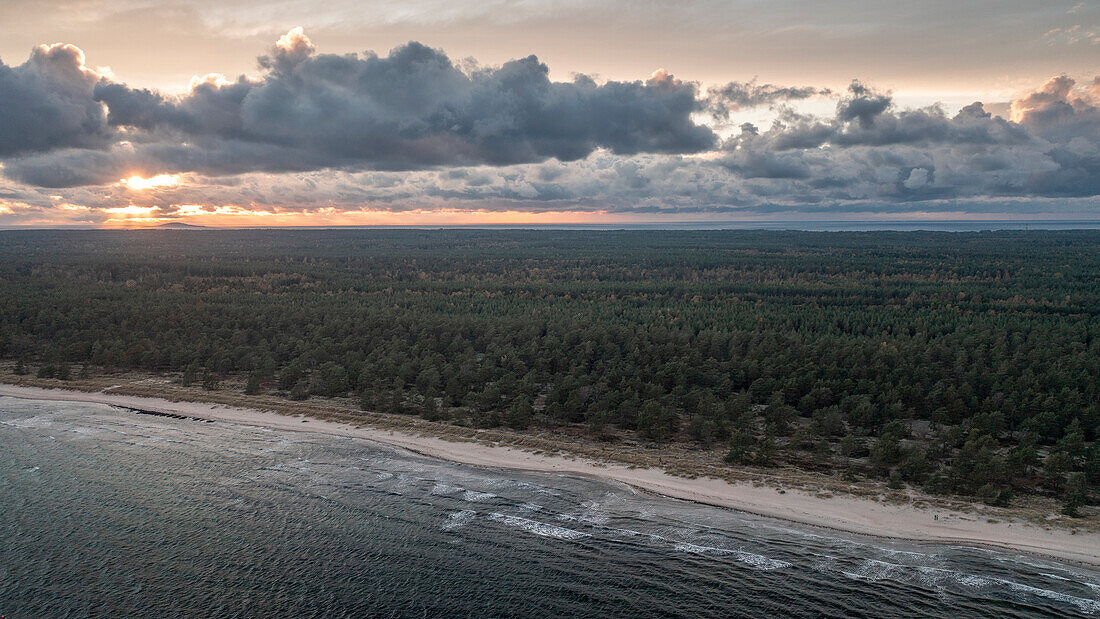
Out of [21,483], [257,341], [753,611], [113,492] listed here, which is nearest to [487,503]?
[753,611]

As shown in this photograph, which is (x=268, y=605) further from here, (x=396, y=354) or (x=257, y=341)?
(x=257, y=341)

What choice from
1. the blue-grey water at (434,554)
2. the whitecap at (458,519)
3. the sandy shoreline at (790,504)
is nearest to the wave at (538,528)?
the blue-grey water at (434,554)

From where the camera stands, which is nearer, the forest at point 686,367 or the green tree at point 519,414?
the forest at point 686,367

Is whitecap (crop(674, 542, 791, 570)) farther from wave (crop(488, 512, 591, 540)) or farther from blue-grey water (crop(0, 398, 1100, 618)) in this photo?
wave (crop(488, 512, 591, 540))

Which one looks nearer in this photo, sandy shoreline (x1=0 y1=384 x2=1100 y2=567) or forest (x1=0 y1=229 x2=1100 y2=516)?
sandy shoreline (x1=0 y1=384 x2=1100 y2=567)

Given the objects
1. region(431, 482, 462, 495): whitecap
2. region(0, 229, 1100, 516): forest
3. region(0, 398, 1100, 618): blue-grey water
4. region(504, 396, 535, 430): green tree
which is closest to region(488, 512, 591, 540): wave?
region(0, 398, 1100, 618): blue-grey water

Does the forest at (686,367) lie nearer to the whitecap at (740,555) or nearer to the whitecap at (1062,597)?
the whitecap at (1062,597)
